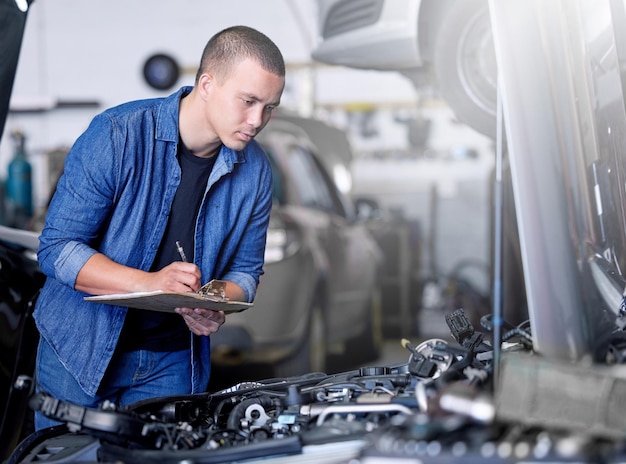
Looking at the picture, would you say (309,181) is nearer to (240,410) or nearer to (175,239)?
(175,239)

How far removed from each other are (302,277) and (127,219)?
8.39 ft

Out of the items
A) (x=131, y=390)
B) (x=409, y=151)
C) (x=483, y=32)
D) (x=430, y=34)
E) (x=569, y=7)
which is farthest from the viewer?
(x=409, y=151)

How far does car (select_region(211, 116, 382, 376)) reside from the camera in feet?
13.7

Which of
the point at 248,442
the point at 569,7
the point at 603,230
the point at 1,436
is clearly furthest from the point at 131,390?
the point at 569,7

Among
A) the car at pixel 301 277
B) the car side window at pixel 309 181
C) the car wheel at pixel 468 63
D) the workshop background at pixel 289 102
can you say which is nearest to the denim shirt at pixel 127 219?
the car wheel at pixel 468 63

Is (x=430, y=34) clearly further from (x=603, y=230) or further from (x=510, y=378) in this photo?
(x=510, y=378)

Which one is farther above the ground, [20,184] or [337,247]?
[20,184]

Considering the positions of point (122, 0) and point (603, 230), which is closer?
point (603, 230)

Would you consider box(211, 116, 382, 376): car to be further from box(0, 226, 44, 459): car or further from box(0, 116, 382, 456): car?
box(0, 226, 44, 459): car

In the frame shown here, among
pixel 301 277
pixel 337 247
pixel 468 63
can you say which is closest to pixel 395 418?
pixel 468 63

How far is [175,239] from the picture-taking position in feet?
6.58

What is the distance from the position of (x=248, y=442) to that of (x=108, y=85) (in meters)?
7.49

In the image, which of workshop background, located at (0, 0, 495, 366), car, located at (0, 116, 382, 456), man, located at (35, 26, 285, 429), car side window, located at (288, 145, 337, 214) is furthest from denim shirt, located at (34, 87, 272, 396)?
workshop background, located at (0, 0, 495, 366)

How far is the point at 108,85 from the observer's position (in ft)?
26.9
